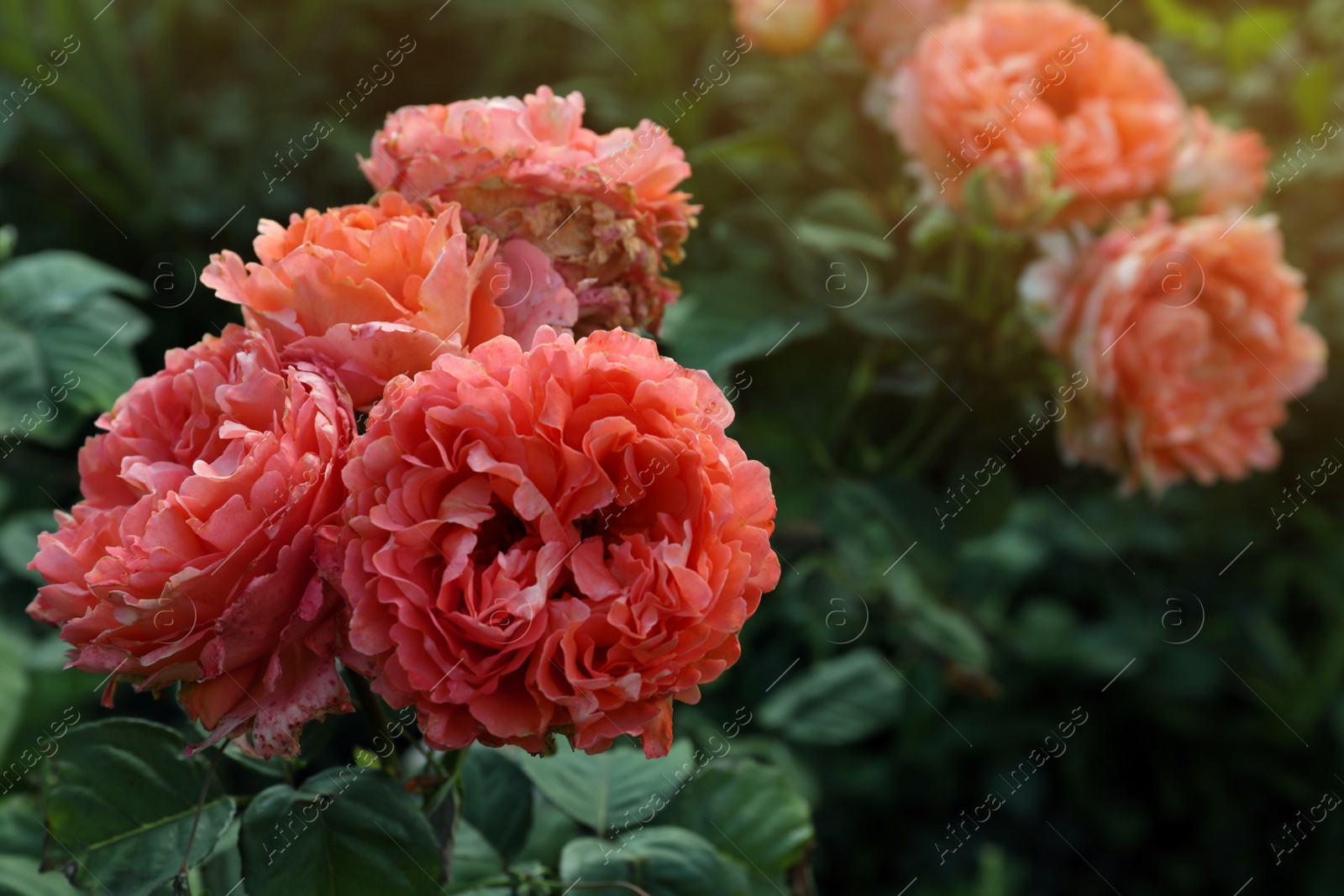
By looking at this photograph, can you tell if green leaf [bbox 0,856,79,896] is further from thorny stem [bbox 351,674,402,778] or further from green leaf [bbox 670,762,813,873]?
green leaf [bbox 670,762,813,873]

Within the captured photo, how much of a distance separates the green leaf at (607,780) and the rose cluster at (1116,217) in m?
0.57

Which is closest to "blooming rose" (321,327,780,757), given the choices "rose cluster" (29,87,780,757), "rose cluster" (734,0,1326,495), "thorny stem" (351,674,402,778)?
"rose cluster" (29,87,780,757)

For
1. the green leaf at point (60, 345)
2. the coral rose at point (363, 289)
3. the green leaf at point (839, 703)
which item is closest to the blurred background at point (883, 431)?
the green leaf at point (839, 703)

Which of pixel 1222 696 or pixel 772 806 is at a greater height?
pixel 772 806

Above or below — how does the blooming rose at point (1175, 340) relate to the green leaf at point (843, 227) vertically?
below

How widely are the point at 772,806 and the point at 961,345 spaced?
58 centimetres

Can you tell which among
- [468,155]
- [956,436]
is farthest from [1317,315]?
[468,155]

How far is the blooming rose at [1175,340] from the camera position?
3.45 ft

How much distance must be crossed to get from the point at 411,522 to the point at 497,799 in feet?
1.22

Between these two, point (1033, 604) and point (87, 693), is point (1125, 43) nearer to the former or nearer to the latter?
point (1033, 604)

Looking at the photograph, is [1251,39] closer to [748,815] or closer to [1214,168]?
[1214,168]

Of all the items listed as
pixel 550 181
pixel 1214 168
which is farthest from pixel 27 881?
pixel 1214 168

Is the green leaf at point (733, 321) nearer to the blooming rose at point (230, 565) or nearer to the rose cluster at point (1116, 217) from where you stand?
the rose cluster at point (1116, 217)

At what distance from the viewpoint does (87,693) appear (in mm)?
1162
